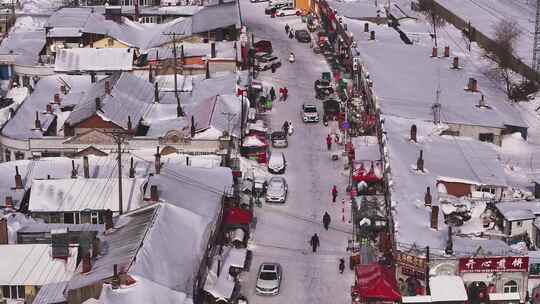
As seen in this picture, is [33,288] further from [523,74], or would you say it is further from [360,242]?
[523,74]

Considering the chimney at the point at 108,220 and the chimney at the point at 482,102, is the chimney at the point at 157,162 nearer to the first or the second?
the chimney at the point at 108,220

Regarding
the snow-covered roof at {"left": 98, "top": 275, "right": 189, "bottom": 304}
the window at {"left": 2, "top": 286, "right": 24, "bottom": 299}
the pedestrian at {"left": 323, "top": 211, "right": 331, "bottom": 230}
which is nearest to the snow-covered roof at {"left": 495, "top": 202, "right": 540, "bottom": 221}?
the pedestrian at {"left": 323, "top": 211, "right": 331, "bottom": 230}

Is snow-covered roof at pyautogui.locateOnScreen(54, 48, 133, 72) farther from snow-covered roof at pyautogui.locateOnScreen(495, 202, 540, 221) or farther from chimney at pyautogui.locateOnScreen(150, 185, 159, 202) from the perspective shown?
snow-covered roof at pyautogui.locateOnScreen(495, 202, 540, 221)

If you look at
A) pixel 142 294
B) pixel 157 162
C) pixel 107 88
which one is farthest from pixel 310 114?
pixel 142 294

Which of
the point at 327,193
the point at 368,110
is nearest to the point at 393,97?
the point at 368,110

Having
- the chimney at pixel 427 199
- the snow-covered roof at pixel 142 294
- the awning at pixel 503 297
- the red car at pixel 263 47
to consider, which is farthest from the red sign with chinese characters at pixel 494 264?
the red car at pixel 263 47
